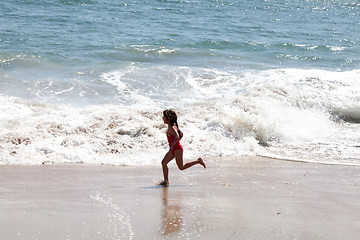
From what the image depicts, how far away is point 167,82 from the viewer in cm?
1371

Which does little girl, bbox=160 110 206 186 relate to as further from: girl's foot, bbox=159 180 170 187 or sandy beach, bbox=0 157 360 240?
sandy beach, bbox=0 157 360 240

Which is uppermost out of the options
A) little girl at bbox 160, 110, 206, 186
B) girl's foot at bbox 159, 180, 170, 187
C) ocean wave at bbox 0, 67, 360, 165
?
little girl at bbox 160, 110, 206, 186

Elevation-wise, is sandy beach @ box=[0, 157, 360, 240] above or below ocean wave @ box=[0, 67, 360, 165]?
above

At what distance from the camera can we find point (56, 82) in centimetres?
1286

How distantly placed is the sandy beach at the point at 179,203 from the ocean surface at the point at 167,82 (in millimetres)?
1003

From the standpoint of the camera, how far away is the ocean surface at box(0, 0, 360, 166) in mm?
8633

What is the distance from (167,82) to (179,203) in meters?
8.60

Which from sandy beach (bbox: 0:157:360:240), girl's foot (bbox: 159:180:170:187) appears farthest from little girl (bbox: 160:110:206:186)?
sandy beach (bbox: 0:157:360:240)

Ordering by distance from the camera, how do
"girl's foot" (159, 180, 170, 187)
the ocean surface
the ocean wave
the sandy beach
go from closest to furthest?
the sandy beach → "girl's foot" (159, 180, 170, 187) → the ocean wave → the ocean surface

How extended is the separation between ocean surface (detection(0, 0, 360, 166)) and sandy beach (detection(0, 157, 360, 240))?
1003 mm

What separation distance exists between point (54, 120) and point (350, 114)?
22.0ft

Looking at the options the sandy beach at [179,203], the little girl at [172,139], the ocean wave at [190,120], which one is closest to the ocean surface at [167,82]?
the ocean wave at [190,120]

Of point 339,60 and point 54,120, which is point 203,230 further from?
point 339,60

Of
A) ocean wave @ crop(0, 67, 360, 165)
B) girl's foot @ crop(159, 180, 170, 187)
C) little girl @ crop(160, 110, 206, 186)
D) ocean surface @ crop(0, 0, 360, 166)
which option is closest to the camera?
girl's foot @ crop(159, 180, 170, 187)
